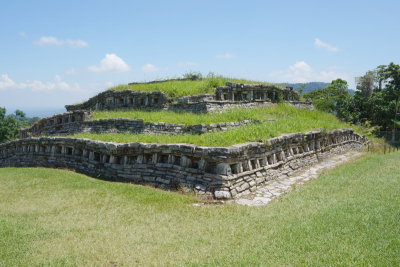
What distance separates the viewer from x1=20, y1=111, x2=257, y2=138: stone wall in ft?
52.4

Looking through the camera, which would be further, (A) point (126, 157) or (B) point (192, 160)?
(A) point (126, 157)

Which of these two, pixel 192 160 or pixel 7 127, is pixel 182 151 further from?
pixel 7 127

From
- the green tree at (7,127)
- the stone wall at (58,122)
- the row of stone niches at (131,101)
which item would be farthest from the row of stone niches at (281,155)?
the green tree at (7,127)

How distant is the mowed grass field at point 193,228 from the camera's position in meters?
6.03

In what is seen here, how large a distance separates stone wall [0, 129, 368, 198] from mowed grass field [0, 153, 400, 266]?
2.87ft

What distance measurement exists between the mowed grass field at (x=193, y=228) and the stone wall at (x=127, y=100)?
1174cm

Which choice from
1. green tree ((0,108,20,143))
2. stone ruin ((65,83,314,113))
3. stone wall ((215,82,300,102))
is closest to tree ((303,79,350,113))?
stone ruin ((65,83,314,113))

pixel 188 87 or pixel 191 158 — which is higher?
pixel 188 87

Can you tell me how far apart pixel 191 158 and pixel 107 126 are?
9994 mm

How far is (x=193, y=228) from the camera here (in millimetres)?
7664

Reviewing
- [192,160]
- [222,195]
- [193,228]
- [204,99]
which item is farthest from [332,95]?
[193,228]

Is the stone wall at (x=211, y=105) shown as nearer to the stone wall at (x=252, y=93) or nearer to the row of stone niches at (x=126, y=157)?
the stone wall at (x=252, y=93)

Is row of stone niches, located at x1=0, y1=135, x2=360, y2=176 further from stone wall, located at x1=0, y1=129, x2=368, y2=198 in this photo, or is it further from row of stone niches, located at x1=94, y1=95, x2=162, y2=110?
row of stone niches, located at x1=94, y1=95, x2=162, y2=110

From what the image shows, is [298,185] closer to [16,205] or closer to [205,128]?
[205,128]
